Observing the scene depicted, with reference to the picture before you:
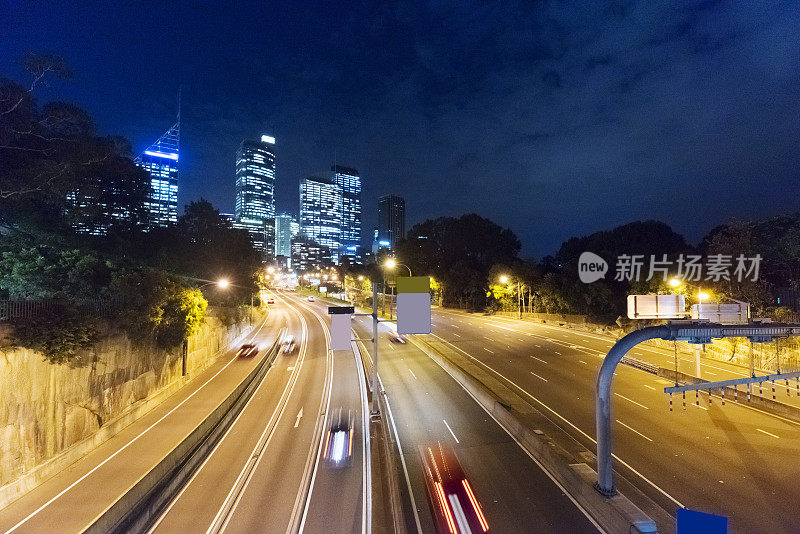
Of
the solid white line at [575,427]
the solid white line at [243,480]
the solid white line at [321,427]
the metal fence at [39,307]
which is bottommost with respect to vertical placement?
the solid white line at [243,480]

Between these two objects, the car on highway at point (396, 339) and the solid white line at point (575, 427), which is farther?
the car on highway at point (396, 339)

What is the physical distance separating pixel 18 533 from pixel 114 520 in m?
3.51

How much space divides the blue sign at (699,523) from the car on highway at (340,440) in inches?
561

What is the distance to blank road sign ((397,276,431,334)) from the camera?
13.5 meters

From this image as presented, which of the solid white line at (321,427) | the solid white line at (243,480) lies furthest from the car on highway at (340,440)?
the solid white line at (243,480)

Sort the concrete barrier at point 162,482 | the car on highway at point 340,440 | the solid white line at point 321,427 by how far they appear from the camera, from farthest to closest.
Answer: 1. the car on highway at point 340,440
2. the solid white line at point 321,427
3. the concrete barrier at point 162,482

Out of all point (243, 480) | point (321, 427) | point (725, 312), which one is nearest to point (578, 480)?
point (725, 312)

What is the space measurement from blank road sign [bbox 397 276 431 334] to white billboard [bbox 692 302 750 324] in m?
8.39

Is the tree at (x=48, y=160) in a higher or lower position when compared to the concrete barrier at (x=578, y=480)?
higher

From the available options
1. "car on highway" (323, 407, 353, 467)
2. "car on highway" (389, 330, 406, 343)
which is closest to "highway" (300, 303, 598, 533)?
"car on highway" (323, 407, 353, 467)

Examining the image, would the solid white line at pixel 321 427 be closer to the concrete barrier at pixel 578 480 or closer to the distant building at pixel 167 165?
the concrete barrier at pixel 578 480

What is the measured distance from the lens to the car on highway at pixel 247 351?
41.3 m

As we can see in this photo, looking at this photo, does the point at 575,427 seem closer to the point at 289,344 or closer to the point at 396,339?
the point at 396,339

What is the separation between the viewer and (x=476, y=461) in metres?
16.4
